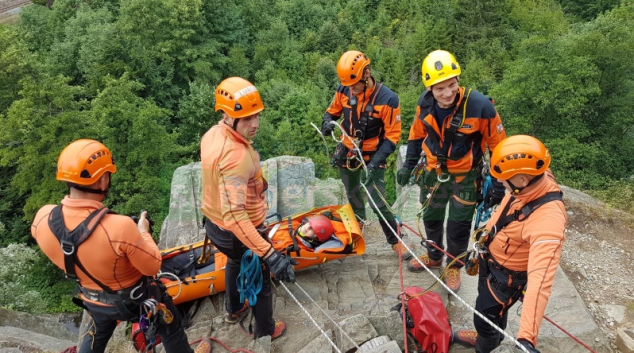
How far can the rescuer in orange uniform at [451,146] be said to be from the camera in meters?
3.66

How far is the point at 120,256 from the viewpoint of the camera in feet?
9.06

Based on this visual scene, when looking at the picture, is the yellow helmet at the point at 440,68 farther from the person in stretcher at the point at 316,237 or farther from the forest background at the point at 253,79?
the forest background at the point at 253,79

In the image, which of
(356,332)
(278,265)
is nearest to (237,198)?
(278,265)

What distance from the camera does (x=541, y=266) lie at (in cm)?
244

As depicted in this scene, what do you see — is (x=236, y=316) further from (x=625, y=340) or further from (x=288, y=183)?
(x=625, y=340)

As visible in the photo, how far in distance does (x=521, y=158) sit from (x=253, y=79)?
25025mm

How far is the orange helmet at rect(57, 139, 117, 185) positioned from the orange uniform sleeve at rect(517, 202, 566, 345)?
8.88 ft

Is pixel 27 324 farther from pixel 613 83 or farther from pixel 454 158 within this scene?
pixel 613 83

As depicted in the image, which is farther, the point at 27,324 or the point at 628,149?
the point at 628,149

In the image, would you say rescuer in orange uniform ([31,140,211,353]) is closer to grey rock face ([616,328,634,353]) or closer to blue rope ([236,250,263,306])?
blue rope ([236,250,263,306])

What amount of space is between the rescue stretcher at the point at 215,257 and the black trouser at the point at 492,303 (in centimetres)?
173

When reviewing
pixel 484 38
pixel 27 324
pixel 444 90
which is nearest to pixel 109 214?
pixel 444 90

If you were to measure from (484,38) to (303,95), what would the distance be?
453 inches

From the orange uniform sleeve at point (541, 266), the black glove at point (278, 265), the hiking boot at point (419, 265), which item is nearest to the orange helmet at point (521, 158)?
the orange uniform sleeve at point (541, 266)
